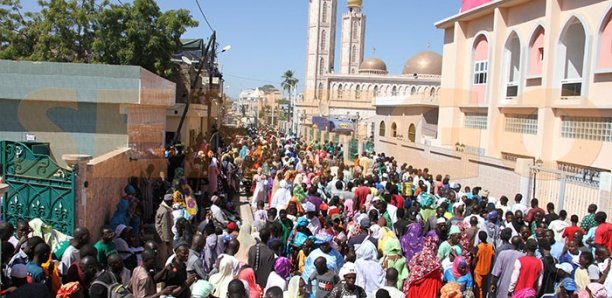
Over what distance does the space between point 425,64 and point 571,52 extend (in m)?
50.7

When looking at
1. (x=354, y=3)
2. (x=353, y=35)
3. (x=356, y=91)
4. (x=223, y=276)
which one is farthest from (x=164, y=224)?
(x=354, y=3)

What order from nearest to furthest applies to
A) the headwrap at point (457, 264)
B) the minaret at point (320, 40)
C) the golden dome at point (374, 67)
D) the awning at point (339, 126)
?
the headwrap at point (457, 264) → the awning at point (339, 126) → the golden dome at point (374, 67) → the minaret at point (320, 40)

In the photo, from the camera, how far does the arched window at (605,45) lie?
52.0 feet

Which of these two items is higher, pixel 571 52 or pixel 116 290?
pixel 571 52

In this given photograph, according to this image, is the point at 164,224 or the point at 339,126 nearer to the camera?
the point at 164,224

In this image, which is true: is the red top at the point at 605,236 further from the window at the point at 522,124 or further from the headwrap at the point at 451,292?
the window at the point at 522,124

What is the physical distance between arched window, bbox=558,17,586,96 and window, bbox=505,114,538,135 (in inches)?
67.3

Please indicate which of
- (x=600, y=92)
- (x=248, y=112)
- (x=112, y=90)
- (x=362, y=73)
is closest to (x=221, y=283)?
(x=112, y=90)

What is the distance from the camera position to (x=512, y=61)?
70.6 feet

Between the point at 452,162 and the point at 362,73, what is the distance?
55504mm

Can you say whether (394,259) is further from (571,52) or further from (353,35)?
(353,35)

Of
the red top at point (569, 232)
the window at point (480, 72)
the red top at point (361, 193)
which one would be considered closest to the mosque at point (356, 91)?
the window at point (480, 72)

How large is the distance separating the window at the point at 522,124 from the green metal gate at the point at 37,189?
1607 centimetres

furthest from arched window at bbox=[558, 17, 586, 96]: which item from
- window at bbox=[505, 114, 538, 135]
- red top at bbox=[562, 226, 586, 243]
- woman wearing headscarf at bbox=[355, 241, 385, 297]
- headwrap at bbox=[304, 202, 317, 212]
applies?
woman wearing headscarf at bbox=[355, 241, 385, 297]
